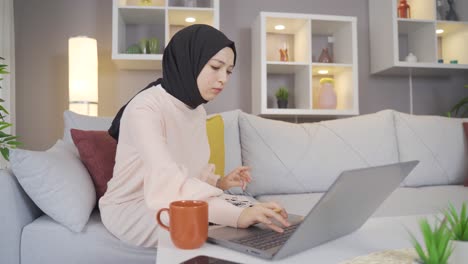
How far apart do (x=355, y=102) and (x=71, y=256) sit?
2064 mm

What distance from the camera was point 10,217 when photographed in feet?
4.15

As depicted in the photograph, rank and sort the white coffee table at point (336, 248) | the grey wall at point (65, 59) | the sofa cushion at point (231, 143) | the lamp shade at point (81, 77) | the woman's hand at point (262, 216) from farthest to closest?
the grey wall at point (65, 59) → the lamp shade at point (81, 77) → the sofa cushion at point (231, 143) → the woman's hand at point (262, 216) → the white coffee table at point (336, 248)

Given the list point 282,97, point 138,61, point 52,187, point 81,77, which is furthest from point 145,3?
point 52,187

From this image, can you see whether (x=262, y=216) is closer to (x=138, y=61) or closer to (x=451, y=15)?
(x=138, y=61)

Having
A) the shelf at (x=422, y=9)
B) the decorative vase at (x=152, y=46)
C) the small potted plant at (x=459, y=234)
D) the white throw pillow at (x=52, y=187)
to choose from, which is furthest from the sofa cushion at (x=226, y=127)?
the shelf at (x=422, y=9)

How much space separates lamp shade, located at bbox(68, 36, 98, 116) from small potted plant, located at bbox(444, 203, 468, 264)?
223 cm

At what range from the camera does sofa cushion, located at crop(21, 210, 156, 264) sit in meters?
1.29

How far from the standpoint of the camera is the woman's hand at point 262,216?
760mm

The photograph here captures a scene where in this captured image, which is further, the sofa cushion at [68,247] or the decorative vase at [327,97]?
the decorative vase at [327,97]

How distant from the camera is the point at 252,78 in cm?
288

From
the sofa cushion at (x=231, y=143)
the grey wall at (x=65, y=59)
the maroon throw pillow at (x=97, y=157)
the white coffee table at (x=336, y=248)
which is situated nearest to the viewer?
the white coffee table at (x=336, y=248)

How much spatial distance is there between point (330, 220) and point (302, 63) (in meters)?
2.15

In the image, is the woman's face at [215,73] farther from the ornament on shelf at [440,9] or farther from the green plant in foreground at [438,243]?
the ornament on shelf at [440,9]

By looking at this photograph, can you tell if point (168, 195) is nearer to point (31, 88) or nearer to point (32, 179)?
point (32, 179)
